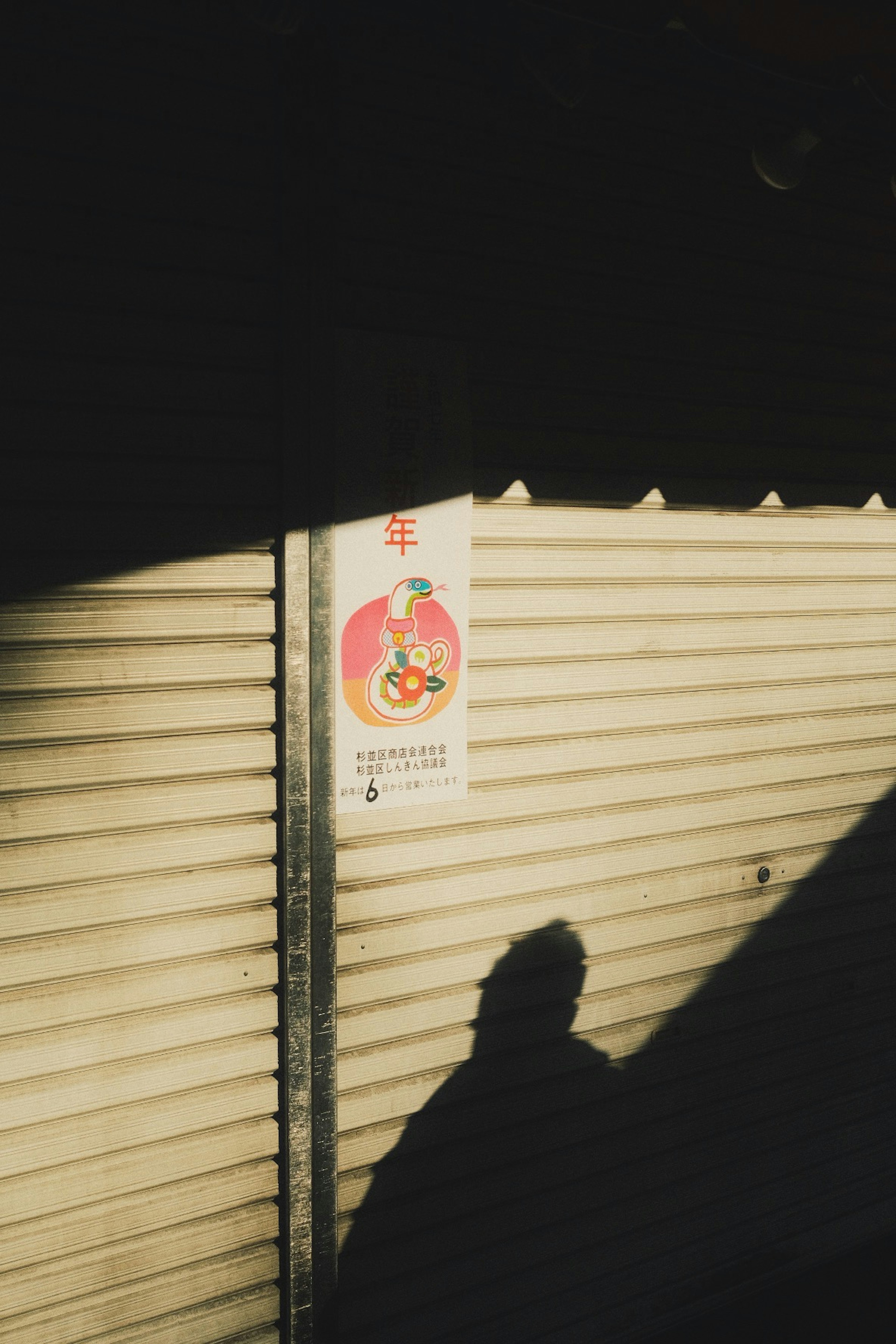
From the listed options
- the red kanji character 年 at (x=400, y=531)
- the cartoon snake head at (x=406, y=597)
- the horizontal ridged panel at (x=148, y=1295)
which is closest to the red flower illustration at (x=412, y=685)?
the cartoon snake head at (x=406, y=597)

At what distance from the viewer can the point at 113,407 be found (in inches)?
109

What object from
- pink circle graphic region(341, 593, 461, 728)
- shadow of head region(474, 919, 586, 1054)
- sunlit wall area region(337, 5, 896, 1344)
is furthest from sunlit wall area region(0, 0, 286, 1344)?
shadow of head region(474, 919, 586, 1054)

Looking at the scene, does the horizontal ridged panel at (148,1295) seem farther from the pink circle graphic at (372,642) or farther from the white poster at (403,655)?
the pink circle graphic at (372,642)

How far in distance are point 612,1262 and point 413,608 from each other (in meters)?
2.96

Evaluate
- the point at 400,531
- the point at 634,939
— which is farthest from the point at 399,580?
the point at 634,939

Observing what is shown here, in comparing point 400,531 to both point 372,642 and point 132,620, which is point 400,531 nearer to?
point 372,642

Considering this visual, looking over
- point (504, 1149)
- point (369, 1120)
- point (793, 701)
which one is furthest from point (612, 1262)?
point (793, 701)

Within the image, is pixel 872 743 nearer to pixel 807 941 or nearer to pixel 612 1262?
pixel 807 941

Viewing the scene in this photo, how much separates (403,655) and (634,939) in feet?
5.37

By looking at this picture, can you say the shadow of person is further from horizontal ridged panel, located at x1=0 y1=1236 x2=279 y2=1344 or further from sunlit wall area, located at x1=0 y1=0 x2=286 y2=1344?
sunlit wall area, located at x1=0 y1=0 x2=286 y2=1344

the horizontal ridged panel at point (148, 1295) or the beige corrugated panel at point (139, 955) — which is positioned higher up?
the beige corrugated panel at point (139, 955)

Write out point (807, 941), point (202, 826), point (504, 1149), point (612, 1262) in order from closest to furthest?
point (202, 826) < point (504, 1149) < point (612, 1262) < point (807, 941)

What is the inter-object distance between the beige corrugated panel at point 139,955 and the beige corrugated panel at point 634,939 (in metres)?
0.40

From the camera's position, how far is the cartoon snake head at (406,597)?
3.21 meters
